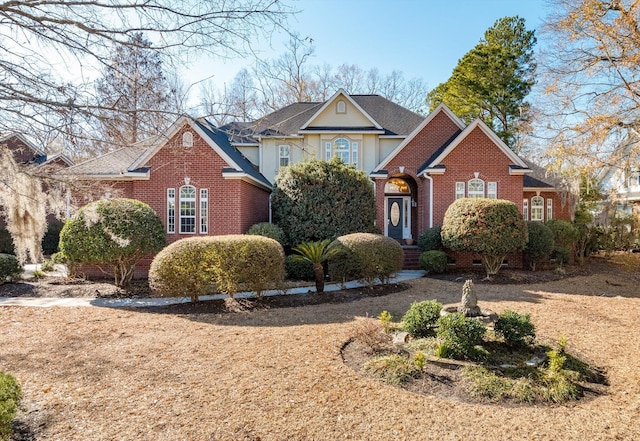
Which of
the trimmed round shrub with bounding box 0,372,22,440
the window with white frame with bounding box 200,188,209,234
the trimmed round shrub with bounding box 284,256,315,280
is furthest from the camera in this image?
the window with white frame with bounding box 200,188,209,234

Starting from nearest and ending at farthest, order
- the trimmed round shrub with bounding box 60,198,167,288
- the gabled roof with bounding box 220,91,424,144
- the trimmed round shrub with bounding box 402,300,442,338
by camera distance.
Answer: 1. the trimmed round shrub with bounding box 402,300,442,338
2. the trimmed round shrub with bounding box 60,198,167,288
3. the gabled roof with bounding box 220,91,424,144

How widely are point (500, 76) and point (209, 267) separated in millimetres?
25335

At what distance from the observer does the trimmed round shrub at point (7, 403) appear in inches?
119

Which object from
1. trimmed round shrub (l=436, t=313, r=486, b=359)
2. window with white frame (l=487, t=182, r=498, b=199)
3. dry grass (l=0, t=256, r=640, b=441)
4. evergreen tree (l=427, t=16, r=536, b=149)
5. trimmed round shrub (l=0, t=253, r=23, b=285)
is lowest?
dry grass (l=0, t=256, r=640, b=441)

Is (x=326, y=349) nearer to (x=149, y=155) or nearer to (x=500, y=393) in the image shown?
(x=500, y=393)

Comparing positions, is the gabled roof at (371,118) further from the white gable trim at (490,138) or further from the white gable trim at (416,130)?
the white gable trim at (490,138)

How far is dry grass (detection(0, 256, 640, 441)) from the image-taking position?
3479 millimetres

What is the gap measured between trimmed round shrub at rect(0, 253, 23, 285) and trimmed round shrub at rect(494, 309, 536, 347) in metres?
13.3

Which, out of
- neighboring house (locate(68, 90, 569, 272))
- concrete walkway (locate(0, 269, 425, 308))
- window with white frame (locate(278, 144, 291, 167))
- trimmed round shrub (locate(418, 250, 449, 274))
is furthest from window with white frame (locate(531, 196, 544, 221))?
concrete walkway (locate(0, 269, 425, 308))

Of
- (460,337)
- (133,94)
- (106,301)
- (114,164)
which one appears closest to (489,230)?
(460,337)

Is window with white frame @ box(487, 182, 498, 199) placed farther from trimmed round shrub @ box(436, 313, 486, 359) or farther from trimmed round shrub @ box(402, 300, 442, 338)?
trimmed round shrub @ box(436, 313, 486, 359)

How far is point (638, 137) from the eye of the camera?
10.9 meters

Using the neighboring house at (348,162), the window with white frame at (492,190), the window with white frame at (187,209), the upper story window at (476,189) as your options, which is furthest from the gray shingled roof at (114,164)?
the window with white frame at (492,190)

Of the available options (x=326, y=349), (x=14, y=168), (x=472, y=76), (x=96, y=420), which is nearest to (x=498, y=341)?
(x=326, y=349)
